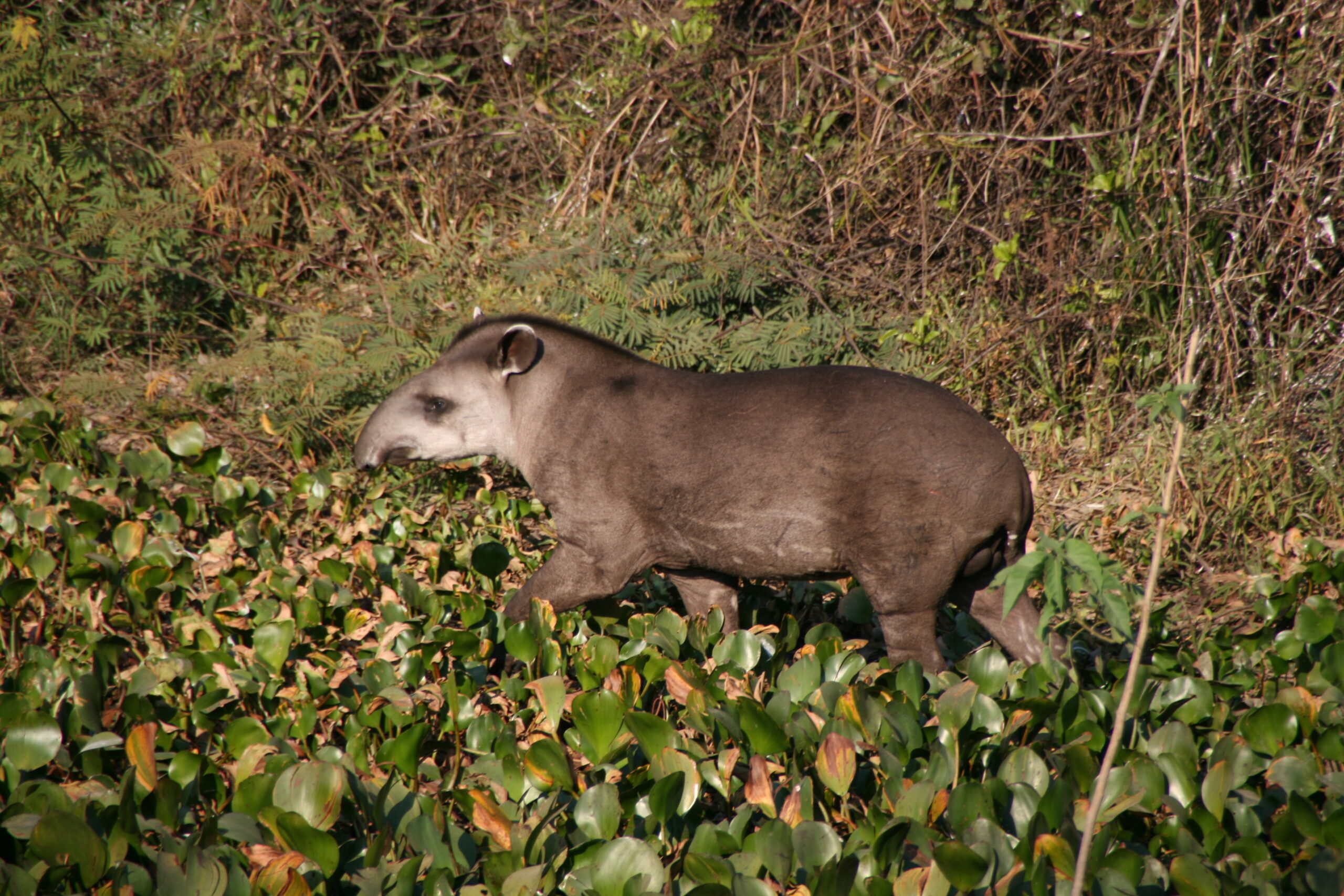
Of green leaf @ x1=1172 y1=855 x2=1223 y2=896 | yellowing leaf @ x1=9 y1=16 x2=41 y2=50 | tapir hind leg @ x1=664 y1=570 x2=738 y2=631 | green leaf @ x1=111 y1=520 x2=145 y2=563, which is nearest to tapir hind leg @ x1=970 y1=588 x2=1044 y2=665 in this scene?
tapir hind leg @ x1=664 y1=570 x2=738 y2=631

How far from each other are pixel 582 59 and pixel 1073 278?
5.02m

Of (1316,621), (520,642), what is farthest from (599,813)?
(1316,621)

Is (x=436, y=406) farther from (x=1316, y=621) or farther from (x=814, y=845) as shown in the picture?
(x=1316, y=621)

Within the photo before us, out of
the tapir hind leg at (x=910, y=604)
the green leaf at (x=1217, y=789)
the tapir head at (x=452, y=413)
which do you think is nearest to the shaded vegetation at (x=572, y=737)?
the green leaf at (x=1217, y=789)

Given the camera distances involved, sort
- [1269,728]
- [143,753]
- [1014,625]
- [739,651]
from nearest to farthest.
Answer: [143,753] < [1269,728] < [739,651] < [1014,625]

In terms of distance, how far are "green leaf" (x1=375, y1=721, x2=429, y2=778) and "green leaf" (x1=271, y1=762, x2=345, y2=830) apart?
1.61 ft

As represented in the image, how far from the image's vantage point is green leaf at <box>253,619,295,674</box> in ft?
13.4

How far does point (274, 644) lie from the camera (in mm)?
4098

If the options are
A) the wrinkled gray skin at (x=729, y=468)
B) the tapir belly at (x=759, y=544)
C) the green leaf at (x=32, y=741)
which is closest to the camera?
the green leaf at (x=32, y=741)

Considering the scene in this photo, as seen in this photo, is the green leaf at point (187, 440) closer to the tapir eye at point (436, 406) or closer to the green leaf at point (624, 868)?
the tapir eye at point (436, 406)

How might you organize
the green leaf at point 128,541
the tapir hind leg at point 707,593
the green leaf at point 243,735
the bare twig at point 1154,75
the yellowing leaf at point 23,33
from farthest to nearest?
the yellowing leaf at point 23,33
the bare twig at point 1154,75
the green leaf at point 128,541
the tapir hind leg at point 707,593
the green leaf at point 243,735

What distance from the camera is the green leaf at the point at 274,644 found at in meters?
4.09

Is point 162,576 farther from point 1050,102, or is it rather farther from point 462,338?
point 1050,102

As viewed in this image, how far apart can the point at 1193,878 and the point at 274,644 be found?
10.9ft
